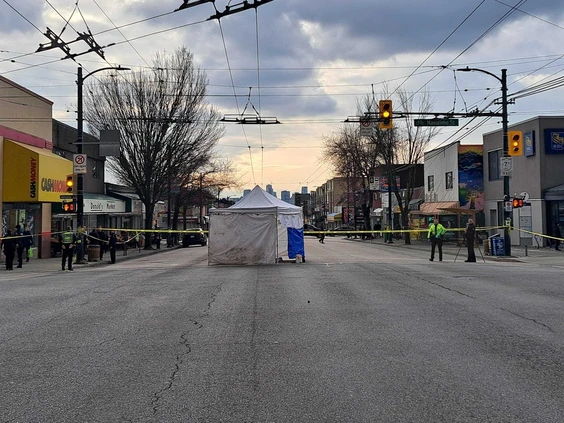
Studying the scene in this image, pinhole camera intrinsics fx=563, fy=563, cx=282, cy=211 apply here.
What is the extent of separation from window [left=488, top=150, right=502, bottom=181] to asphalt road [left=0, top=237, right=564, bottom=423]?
1126 inches

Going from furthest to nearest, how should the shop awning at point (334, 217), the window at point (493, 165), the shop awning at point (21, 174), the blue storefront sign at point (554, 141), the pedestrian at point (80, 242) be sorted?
the shop awning at point (334, 217) < the window at point (493, 165) < the blue storefront sign at point (554, 141) < the shop awning at point (21, 174) < the pedestrian at point (80, 242)

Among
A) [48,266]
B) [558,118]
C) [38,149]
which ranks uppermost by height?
[558,118]

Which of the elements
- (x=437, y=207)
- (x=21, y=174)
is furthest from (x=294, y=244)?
(x=437, y=207)

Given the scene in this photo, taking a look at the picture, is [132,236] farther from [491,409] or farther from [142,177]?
[491,409]

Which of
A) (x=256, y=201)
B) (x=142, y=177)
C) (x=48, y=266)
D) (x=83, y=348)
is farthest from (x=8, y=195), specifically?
(x=83, y=348)

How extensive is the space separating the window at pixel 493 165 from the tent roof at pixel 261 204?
21.9 m

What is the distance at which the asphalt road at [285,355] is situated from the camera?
5191 mm

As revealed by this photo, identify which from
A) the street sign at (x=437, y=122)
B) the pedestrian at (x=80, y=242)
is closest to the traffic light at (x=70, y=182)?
the pedestrian at (x=80, y=242)

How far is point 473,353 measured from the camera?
23.5 ft

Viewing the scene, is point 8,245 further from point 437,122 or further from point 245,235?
point 437,122

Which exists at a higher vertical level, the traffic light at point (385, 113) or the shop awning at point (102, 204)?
the traffic light at point (385, 113)

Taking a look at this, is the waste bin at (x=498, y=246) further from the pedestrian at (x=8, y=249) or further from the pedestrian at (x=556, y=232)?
the pedestrian at (x=8, y=249)

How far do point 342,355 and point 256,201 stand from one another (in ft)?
56.2

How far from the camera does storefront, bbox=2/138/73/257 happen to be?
24.9 meters
